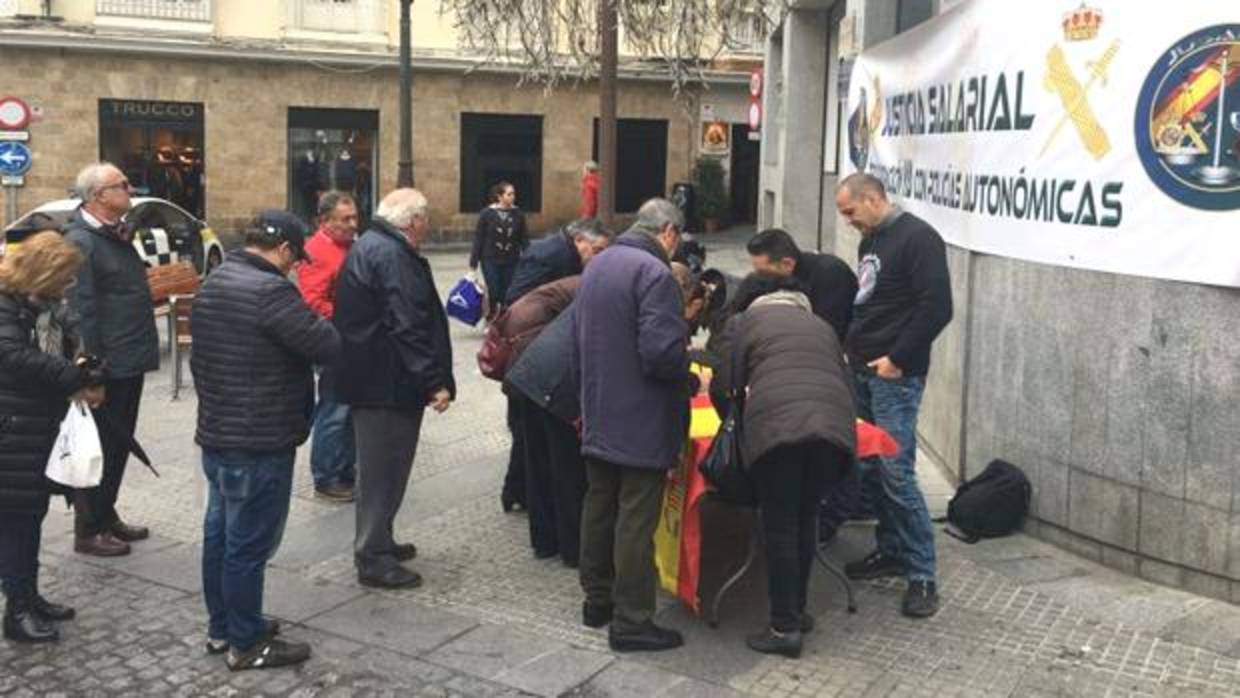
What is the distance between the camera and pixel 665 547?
17.7ft

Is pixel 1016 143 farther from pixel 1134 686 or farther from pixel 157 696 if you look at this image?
pixel 157 696

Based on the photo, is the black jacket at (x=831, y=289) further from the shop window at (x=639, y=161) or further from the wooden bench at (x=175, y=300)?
the shop window at (x=639, y=161)

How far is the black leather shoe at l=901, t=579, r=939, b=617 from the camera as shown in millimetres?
5258

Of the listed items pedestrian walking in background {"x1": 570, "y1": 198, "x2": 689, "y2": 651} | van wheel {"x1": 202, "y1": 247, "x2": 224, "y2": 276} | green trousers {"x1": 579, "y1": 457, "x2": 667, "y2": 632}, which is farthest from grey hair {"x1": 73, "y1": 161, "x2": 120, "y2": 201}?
van wheel {"x1": 202, "y1": 247, "x2": 224, "y2": 276}

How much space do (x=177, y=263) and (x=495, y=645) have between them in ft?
28.4

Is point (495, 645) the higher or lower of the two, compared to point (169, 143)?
lower

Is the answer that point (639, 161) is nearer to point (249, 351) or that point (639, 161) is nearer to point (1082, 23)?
point (1082, 23)

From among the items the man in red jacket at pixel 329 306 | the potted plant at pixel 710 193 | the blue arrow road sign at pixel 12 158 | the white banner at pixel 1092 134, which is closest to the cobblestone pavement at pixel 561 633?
the man in red jacket at pixel 329 306

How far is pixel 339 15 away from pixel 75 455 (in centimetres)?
2090

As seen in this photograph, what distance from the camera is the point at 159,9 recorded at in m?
23.0

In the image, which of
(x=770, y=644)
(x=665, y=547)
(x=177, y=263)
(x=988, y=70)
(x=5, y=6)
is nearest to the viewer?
(x=770, y=644)

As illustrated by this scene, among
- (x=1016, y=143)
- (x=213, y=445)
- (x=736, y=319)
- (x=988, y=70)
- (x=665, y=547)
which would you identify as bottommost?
(x=665, y=547)

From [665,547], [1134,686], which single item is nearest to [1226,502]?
[1134,686]

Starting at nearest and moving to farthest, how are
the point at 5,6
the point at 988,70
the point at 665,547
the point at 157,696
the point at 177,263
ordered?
the point at 157,696 < the point at 665,547 < the point at 988,70 < the point at 177,263 < the point at 5,6
